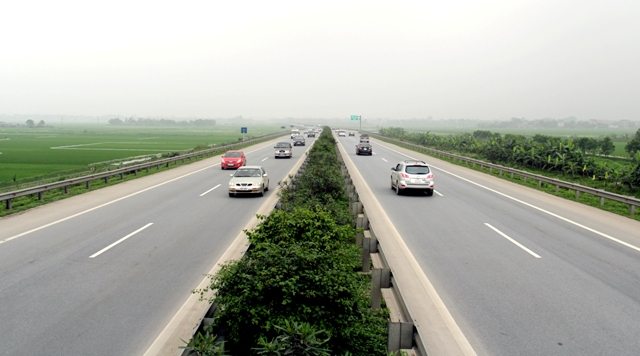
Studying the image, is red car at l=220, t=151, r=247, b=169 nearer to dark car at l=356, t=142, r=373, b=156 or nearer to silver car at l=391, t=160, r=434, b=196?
silver car at l=391, t=160, r=434, b=196

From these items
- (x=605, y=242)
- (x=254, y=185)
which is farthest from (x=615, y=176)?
(x=254, y=185)

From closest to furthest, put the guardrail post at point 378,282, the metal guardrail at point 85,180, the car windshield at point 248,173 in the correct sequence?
the guardrail post at point 378,282 < the metal guardrail at point 85,180 < the car windshield at point 248,173

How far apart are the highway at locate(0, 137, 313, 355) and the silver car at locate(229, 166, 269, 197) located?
1.84ft

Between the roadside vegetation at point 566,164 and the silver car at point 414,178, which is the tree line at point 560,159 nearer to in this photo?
the roadside vegetation at point 566,164

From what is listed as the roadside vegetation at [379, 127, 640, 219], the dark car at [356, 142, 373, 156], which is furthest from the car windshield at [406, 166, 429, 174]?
the dark car at [356, 142, 373, 156]

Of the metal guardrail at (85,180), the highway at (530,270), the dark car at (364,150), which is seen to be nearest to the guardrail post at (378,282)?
the highway at (530,270)

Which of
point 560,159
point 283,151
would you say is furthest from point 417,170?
point 283,151

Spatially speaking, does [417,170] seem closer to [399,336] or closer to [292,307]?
[399,336]

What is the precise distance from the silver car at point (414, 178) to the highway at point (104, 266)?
646 cm

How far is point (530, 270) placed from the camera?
10.3 meters

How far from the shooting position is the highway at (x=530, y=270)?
708 centimetres

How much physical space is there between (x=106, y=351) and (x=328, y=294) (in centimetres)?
329

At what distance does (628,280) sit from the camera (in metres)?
9.71

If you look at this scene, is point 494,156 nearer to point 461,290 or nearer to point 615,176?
point 615,176
